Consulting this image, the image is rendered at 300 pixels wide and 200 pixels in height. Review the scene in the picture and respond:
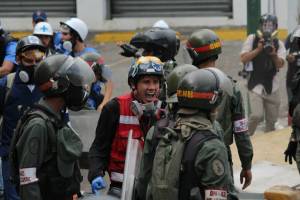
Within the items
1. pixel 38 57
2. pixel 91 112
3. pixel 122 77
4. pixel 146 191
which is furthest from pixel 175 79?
pixel 122 77

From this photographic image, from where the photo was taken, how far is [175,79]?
6086 millimetres

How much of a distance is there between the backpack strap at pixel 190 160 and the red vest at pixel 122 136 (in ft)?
4.53

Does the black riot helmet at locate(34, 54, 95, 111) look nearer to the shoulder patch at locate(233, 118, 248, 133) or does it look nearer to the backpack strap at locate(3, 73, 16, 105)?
the shoulder patch at locate(233, 118, 248, 133)

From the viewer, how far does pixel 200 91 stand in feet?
16.9

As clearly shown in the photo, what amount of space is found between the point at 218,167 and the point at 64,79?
141 centimetres

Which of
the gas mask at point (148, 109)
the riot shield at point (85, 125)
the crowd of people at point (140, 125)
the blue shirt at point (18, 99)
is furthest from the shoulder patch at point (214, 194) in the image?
the riot shield at point (85, 125)

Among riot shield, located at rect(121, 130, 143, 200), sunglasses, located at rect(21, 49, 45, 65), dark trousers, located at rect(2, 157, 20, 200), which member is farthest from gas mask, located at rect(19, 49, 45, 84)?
riot shield, located at rect(121, 130, 143, 200)

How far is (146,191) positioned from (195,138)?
20.6 inches

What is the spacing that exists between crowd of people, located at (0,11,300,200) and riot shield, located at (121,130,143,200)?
37mm

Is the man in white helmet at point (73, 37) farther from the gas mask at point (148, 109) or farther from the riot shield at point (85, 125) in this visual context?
the gas mask at point (148, 109)

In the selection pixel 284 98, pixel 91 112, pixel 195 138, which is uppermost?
pixel 195 138

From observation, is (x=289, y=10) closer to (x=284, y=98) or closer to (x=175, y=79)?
(x=284, y=98)

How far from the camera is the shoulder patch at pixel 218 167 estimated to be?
493cm

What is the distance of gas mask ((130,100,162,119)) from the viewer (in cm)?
633
